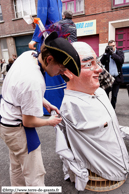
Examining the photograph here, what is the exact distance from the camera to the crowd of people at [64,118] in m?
1.11

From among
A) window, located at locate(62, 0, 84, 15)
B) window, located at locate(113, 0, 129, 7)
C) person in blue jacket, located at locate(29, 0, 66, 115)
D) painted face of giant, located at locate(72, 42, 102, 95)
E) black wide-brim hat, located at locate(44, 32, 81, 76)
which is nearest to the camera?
black wide-brim hat, located at locate(44, 32, 81, 76)

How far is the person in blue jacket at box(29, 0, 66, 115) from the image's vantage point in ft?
8.41

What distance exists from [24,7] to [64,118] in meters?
13.1

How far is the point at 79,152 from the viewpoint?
173 centimetres

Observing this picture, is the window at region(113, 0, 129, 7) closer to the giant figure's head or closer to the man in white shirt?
the giant figure's head

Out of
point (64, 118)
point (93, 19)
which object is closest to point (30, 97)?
point (64, 118)

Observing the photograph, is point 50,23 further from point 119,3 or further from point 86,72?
point 119,3

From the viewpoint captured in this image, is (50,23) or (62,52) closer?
(62,52)

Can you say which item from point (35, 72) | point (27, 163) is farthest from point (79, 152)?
point (35, 72)

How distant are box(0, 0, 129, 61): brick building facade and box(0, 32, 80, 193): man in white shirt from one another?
32.6 feet

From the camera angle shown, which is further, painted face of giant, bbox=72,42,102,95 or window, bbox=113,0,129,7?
window, bbox=113,0,129,7

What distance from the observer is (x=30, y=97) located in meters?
1.10

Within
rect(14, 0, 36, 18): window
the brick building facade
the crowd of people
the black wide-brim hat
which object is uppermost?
rect(14, 0, 36, 18): window

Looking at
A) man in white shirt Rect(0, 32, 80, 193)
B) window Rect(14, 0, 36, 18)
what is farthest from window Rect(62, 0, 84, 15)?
man in white shirt Rect(0, 32, 80, 193)
